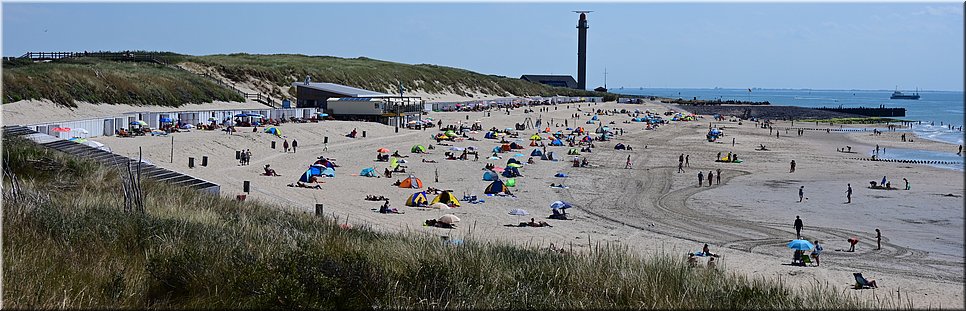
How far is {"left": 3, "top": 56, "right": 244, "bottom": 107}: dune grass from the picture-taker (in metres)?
39.5

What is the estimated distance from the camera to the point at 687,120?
81.1 metres

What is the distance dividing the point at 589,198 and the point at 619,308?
19.8 meters

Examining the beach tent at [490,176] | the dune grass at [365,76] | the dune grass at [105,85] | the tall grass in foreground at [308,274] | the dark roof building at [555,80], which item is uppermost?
the dark roof building at [555,80]

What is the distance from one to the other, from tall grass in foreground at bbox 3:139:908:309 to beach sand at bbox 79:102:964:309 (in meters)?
2.25

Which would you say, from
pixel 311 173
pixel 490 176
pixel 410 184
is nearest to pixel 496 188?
pixel 410 184

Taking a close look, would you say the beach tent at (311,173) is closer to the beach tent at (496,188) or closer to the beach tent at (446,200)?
the beach tent at (446,200)

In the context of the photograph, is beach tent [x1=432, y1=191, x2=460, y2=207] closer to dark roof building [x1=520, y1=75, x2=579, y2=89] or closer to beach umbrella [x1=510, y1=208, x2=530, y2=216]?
beach umbrella [x1=510, y1=208, x2=530, y2=216]

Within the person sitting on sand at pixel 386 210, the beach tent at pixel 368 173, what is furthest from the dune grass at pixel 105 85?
the person sitting on sand at pixel 386 210

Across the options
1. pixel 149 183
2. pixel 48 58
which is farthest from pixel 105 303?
pixel 48 58

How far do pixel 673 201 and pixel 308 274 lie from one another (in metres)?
20.6

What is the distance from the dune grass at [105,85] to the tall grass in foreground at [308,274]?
32311 millimetres

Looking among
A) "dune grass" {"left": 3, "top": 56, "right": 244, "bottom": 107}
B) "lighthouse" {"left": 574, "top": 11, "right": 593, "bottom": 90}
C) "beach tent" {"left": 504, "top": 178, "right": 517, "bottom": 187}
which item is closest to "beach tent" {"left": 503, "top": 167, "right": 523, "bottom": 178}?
"beach tent" {"left": 504, "top": 178, "right": 517, "bottom": 187}

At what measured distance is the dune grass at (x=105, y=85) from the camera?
39.5 m

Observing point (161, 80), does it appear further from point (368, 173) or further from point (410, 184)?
point (410, 184)
